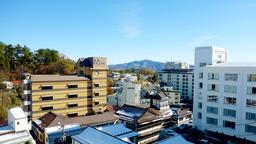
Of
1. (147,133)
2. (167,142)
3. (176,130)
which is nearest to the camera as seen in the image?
(167,142)

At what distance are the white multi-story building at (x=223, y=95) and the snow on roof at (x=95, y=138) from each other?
1914 cm

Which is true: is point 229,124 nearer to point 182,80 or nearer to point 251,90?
point 251,90

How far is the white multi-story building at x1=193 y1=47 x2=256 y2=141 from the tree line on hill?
3641 cm

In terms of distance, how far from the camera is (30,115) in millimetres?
31109

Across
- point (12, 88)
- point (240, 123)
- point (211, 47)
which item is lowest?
point (240, 123)

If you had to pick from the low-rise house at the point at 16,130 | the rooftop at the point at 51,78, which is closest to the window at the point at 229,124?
the rooftop at the point at 51,78

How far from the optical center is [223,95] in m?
30.0

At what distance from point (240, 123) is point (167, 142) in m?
15.5

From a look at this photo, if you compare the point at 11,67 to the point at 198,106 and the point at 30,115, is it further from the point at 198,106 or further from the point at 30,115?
the point at 198,106

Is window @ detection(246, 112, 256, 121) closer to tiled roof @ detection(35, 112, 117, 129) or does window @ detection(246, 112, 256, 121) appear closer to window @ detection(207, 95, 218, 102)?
window @ detection(207, 95, 218, 102)

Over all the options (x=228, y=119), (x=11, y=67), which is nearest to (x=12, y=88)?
(x=11, y=67)

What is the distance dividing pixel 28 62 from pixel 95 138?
4496cm

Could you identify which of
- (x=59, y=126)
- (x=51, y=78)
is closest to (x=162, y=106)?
(x=59, y=126)

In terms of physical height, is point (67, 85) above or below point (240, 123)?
above
